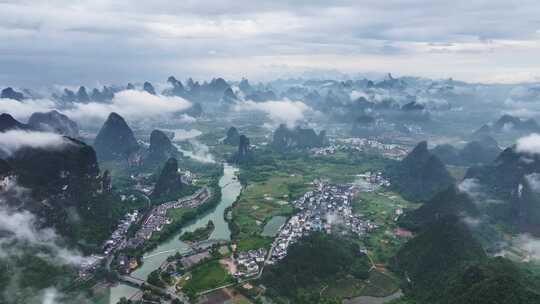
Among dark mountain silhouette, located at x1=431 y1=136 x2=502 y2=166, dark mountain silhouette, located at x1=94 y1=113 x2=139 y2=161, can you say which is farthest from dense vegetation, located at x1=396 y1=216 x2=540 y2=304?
dark mountain silhouette, located at x1=94 y1=113 x2=139 y2=161

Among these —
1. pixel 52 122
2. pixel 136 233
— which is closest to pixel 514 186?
pixel 136 233

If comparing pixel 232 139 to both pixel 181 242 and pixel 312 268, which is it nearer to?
pixel 181 242

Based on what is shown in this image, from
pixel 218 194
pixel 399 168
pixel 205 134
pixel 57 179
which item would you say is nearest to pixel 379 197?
pixel 399 168

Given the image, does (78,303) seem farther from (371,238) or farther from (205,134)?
(205,134)

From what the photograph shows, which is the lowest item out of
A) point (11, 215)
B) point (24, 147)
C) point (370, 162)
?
point (370, 162)

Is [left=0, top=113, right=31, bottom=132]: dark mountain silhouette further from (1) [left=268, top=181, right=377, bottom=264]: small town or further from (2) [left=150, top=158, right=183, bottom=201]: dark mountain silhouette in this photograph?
(1) [left=268, top=181, right=377, bottom=264]: small town

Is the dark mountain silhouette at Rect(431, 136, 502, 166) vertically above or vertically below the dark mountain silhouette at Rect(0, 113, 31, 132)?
below
